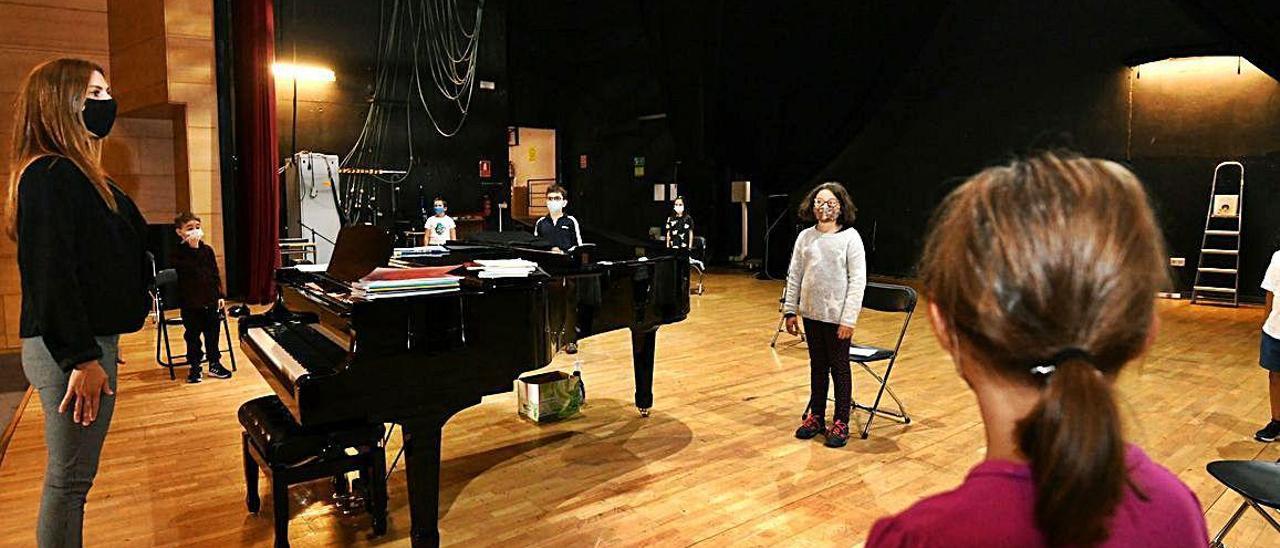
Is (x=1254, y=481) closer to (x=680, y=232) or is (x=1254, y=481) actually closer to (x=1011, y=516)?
(x=1011, y=516)

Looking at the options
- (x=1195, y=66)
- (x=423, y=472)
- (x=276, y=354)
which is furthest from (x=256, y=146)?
(x=1195, y=66)

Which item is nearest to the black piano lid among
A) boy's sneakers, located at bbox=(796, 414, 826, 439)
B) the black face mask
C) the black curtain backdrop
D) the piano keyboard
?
the piano keyboard

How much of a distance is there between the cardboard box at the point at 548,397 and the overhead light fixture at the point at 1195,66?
8.10 metres

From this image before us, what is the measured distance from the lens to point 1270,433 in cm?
404

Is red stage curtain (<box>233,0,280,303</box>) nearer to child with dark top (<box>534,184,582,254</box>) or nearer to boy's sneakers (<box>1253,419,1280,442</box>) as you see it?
child with dark top (<box>534,184,582,254</box>)

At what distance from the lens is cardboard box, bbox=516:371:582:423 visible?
429 cm

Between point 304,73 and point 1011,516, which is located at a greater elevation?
point 304,73

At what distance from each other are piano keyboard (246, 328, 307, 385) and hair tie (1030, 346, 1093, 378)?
7.04 feet

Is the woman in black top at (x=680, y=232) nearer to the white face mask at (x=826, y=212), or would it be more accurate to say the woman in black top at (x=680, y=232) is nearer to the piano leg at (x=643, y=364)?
the piano leg at (x=643, y=364)

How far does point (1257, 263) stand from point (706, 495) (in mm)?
8398

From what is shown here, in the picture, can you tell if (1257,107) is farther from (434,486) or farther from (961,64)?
(434,486)

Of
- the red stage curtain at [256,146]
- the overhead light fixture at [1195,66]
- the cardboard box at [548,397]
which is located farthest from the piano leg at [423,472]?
the overhead light fixture at [1195,66]

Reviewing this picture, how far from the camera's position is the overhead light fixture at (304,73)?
9469 mm

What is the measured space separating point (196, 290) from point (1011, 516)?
18.6 feet
